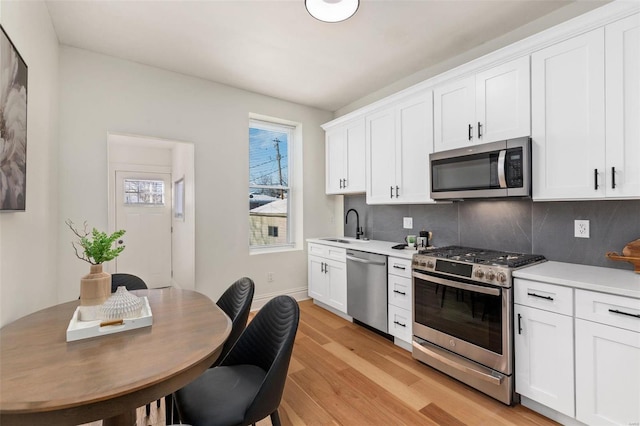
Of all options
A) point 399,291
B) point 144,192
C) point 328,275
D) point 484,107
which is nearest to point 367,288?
point 399,291

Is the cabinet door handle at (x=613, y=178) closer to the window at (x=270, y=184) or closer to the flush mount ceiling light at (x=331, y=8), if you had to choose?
the flush mount ceiling light at (x=331, y=8)

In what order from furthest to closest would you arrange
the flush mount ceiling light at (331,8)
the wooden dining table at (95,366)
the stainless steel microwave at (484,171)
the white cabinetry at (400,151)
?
the white cabinetry at (400,151)
the stainless steel microwave at (484,171)
the flush mount ceiling light at (331,8)
the wooden dining table at (95,366)

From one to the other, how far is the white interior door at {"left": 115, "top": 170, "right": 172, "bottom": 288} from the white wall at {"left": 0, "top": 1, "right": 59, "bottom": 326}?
8.10 feet

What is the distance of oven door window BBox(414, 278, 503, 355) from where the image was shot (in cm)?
200

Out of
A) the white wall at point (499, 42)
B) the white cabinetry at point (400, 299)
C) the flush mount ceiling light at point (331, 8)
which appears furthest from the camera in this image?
the white cabinetry at point (400, 299)

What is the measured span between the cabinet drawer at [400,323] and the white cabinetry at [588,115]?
57.0 inches

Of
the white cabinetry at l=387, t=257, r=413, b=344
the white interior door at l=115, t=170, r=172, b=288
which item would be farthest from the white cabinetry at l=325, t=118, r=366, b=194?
the white interior door at l=115, t=170, r=172, b=288

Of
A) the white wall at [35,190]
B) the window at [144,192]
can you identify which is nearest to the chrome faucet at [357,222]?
the white wall at [35,190]

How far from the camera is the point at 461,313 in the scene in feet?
7.18

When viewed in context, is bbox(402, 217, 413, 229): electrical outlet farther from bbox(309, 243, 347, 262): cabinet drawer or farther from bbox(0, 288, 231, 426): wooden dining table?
bbox(0, 288, 231, 426): wooden dining table

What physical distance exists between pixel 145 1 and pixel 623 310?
11.9ft

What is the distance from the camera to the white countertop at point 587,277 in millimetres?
1549

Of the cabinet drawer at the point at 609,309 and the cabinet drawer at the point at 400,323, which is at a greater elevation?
the cabinet drawer at the point at 609,309

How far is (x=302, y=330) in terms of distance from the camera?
3203 mm
